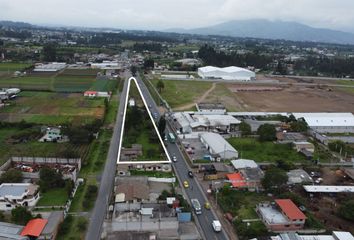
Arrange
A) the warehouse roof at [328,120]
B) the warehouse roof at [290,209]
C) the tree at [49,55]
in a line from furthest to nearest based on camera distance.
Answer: the tree at [49,55]
the warehouse roof at [328,120]
the warehouse roof at [290,209]

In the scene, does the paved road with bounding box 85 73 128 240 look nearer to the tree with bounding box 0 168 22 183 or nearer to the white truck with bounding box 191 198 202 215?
the white truck with bounding box 191 198 202 215

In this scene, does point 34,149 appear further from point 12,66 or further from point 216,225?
point 12,66

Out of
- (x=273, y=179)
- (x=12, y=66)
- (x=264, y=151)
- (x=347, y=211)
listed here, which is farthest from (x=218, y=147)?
(x=12, y=66)

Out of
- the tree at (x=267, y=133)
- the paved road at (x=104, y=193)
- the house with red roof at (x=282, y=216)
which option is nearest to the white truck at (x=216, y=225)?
the house with red roof at (x=282, y=216)

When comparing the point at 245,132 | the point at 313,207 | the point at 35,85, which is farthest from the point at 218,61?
the point at 313,207

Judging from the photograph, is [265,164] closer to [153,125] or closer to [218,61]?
[153,125]

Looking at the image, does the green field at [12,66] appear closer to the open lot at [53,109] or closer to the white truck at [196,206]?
the open lot at [53,109]
